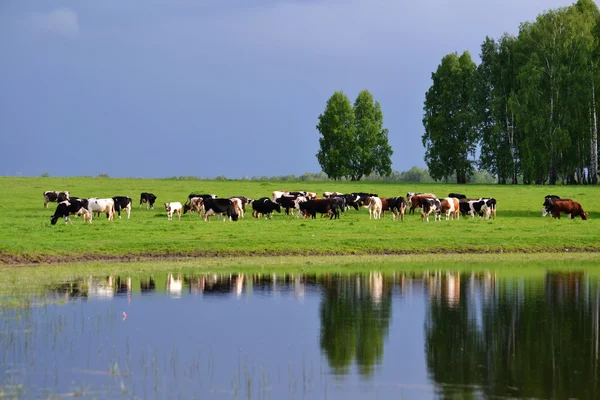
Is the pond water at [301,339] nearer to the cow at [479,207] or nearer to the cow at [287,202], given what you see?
the cow at [479,207]

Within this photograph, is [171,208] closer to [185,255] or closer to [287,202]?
[287,202]

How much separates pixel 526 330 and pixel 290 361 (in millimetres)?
5514

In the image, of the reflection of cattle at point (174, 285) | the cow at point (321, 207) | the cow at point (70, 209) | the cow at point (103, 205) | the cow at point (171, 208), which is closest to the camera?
the reflection of cattle at point (174, 285)

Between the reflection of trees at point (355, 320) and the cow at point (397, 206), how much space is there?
763 inches

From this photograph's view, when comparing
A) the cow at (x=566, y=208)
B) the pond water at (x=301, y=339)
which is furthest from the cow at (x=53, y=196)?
the pond water at (x=301, y=339)

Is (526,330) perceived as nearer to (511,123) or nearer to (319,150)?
(511,123)

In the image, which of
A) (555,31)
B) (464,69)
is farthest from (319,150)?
(555,31)

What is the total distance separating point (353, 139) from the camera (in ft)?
373

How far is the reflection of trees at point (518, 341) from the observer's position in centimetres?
1363

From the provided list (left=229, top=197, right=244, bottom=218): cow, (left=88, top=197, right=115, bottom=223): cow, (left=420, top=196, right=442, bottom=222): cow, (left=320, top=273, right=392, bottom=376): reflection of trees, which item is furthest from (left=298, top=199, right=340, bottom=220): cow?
(left=320, top=273, right=392, bottom=376): reflection of trees

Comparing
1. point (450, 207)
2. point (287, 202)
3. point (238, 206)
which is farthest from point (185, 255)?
point (450, 207)

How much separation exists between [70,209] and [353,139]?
Answer: 243 feet

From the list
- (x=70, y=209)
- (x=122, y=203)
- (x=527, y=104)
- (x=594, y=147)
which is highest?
(x=527, y=104)

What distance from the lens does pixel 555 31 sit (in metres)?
79.5
